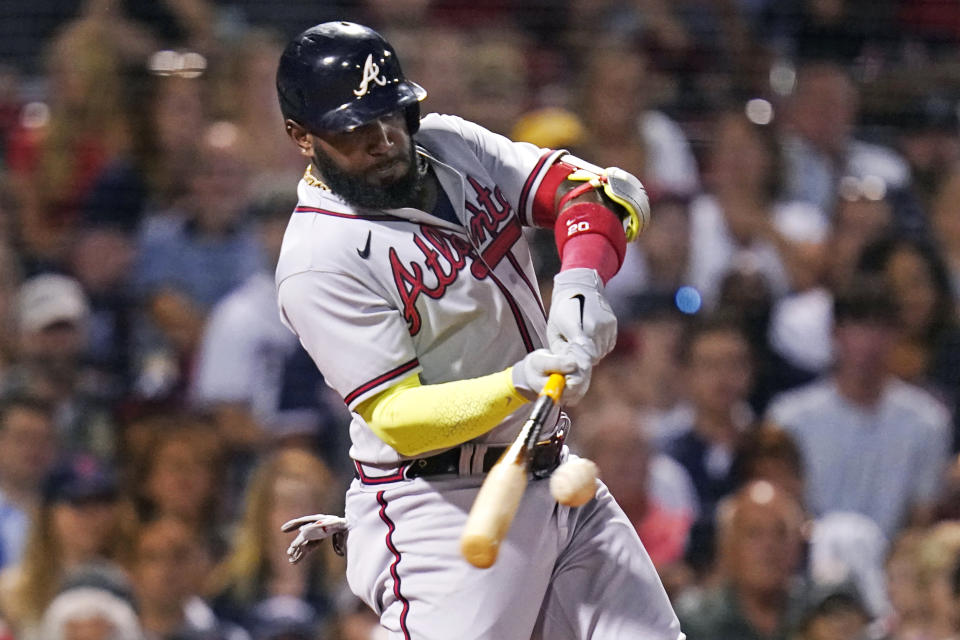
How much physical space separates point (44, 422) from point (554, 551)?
309cm

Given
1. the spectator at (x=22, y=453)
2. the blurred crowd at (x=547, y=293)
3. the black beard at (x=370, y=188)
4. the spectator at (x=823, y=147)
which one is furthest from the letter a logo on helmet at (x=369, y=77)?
the spectator at (x=823, y=147)

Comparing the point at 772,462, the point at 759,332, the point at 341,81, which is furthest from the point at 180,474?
the point at 341,81

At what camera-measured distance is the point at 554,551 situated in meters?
3.06

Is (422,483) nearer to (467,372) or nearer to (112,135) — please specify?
(467,372)

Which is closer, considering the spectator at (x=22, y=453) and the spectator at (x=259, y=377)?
the spectator at (x=22, y=453)

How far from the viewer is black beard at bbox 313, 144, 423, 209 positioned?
299cm

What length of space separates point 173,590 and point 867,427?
262 centimetres

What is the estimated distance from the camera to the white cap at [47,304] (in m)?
5.89

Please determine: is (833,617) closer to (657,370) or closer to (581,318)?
(657,370)

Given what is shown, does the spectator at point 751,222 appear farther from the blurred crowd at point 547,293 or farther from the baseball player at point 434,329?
the baseball player at point 434,329

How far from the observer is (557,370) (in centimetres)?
271

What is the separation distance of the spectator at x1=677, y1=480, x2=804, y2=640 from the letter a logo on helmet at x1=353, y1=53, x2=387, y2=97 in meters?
2.71

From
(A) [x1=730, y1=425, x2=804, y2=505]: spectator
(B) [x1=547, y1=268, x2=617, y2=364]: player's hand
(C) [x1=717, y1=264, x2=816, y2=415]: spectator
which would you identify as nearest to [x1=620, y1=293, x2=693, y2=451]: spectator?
(C) [x1=717, y1=264, x2=816, y2=415]: spectator

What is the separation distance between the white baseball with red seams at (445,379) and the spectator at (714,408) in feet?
8.34
